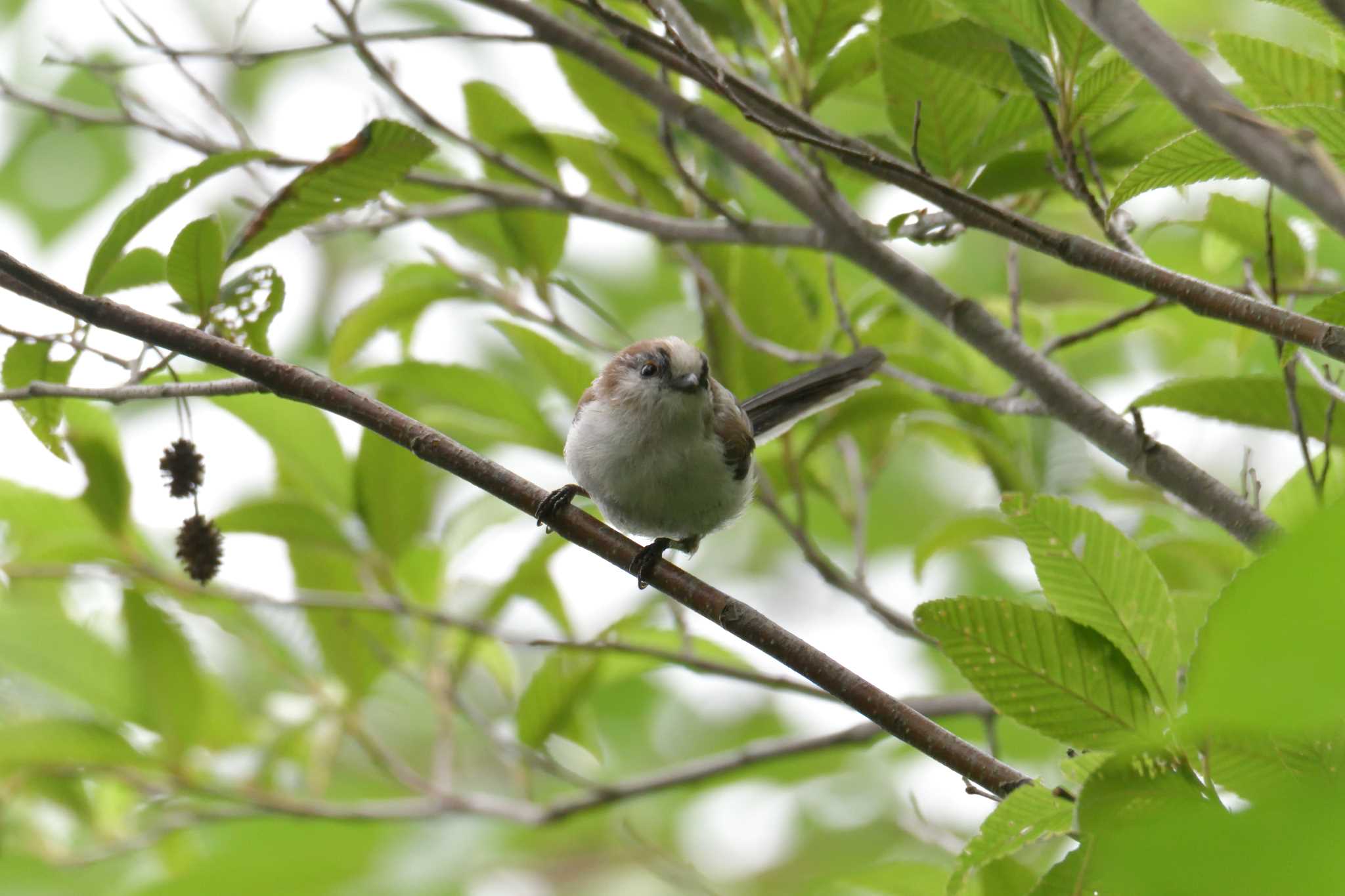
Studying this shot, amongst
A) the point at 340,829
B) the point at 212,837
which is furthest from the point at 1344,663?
the point at 212,837

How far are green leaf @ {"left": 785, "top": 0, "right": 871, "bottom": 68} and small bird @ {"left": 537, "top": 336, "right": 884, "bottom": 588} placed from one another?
27.1 inches

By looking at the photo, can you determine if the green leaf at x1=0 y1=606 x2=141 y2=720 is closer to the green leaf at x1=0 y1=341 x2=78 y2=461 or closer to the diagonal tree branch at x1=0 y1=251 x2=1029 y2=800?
the green leaf at x1=0 y1=341 x2=78 y2=461

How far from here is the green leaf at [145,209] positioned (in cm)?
209

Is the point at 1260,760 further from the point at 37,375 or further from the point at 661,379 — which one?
the point at 37,375

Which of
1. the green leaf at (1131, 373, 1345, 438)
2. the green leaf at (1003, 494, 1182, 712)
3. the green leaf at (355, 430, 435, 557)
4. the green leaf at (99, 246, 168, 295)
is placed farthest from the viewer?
the green leaf at (355, 430, 435, 557)

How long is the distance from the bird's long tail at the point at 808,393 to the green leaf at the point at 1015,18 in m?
0.86

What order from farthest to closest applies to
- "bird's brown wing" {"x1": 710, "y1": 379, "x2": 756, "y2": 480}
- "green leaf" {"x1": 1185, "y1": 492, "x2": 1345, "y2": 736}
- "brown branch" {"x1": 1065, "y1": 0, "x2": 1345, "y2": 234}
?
"bird's brown wing" {"x1": 710, "y1": 379, "x2": 756, "y2": 480}, "brown branch" {"x1": 1065, "y1": 0, "x2": 1345, "y2": 234}, "green leaf" {"x1": 1185, "y1": 492, "x2": 1345, "y2": 736}

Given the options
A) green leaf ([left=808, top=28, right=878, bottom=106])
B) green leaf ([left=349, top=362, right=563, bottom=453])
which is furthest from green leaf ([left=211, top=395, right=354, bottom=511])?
green leaf ([left=808, top=28, right=878, bottom=106])

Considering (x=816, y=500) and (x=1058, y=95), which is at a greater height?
(x=816, y=500)

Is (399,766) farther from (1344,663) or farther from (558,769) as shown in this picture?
(1344,663)

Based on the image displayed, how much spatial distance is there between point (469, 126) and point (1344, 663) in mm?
2920

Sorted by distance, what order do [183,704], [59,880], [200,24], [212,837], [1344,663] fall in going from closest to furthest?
[1344,663] → [183,704] → [59,880] → [212,837] → [200,24]

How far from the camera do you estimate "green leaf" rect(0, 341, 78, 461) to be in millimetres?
2129

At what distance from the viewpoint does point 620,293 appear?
17.6 feet
